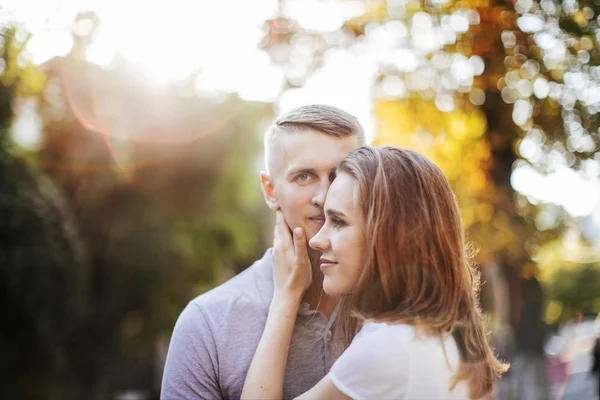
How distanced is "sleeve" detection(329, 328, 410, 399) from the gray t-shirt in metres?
0.47

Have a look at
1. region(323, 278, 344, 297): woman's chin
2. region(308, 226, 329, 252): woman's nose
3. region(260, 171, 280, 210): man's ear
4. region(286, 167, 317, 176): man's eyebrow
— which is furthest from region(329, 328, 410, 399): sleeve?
region(260, 171, 280, 210): man's ear

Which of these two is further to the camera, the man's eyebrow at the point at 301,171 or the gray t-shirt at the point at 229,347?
the man's eyebrow at the point at 301,171

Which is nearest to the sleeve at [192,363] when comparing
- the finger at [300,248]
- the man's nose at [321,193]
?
the finger at [300,248]

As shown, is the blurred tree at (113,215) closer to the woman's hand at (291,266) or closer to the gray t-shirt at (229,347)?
the woman's hand at (291,266)

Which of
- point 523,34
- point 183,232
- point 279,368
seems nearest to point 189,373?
point 279,368

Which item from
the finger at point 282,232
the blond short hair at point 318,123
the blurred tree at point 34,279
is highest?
the blond short hair at point 318,123

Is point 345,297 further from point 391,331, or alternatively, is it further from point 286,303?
point 391,331

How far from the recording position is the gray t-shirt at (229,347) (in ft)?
9.25

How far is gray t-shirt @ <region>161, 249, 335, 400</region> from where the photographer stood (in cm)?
282

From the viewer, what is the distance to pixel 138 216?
18797mm

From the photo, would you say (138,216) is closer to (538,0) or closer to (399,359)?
(538,0)

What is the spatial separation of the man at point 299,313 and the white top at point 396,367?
49 cm

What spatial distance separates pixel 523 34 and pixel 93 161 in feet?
45.2

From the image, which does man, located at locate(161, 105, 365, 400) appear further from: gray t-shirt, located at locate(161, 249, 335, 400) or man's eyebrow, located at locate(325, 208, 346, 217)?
man's eyebrow, located at locate(325, 208, 346, 217)
